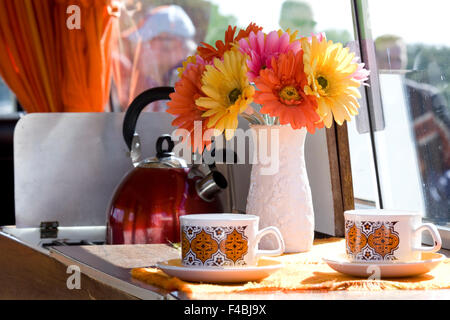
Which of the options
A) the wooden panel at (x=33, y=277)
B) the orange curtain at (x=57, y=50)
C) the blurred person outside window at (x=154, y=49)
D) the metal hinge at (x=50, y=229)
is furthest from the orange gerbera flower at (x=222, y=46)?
the blurred person outside window at (x=154, y=49)

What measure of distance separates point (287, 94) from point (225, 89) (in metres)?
0.09

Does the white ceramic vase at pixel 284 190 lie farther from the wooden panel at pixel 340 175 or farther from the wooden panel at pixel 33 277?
the wooden panel at pixel 33 277

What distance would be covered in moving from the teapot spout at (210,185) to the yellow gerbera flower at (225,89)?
36 cm

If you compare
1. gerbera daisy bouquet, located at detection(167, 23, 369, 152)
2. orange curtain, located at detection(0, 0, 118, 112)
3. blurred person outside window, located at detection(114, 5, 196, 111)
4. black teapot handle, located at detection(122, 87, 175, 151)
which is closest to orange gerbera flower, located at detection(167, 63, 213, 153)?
gerbera daisy bouquet, located at detection(167, 23, 369, 152)

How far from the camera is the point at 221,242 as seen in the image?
796mm

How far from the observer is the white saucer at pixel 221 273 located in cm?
76

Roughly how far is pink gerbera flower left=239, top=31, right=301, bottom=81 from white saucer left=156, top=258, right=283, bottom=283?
0.31 m

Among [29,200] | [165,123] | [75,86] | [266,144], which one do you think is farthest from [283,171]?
[75,86]

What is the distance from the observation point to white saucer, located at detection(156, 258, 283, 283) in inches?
30.0

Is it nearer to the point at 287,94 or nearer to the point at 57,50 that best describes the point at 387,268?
the point at 287,94

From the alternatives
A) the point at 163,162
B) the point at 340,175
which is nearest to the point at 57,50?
the point at 163,162

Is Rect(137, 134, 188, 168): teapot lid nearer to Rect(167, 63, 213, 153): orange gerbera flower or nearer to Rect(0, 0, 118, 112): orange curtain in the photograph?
Rect(167, 63, 213, 153): orange gerbera flower

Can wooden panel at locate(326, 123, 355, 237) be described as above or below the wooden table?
above

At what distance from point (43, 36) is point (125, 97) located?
2.20 feet
